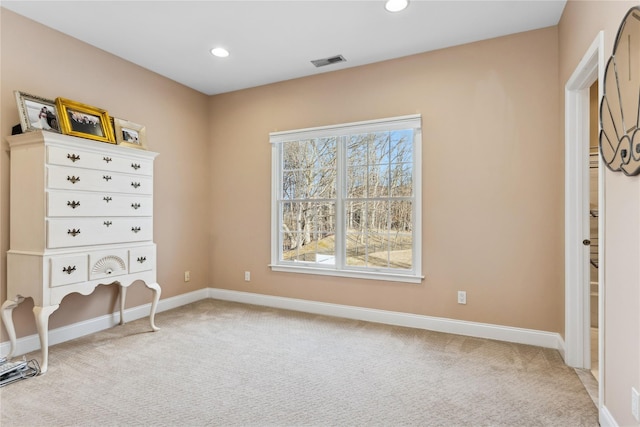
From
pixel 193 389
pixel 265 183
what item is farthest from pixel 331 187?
pixel 193 389

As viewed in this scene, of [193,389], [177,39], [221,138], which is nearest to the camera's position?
[193,389]

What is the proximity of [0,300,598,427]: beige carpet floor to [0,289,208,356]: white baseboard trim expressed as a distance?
0.36 feet

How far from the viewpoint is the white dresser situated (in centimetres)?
246

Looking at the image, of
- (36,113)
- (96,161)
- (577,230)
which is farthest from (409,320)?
(36,113)

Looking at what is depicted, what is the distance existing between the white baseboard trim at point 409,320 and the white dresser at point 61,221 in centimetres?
156

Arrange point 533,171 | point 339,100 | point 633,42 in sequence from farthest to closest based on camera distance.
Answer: point 339,100, point 533,171, point 633,42

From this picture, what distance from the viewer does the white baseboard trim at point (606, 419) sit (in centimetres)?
167

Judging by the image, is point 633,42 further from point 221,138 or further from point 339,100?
point 221,138

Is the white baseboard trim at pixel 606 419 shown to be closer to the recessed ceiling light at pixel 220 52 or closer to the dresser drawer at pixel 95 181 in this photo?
the dresser drawer at pixel 95 181

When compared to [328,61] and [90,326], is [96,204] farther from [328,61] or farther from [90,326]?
[328,61]

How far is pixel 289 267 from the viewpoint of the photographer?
3998 millimetres

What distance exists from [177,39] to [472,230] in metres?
3.20

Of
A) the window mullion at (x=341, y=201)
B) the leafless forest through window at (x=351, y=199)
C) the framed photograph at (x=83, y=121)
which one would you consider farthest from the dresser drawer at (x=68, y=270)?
the window mullion at (x=341, y=201)

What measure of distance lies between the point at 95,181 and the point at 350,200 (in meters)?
2.36
